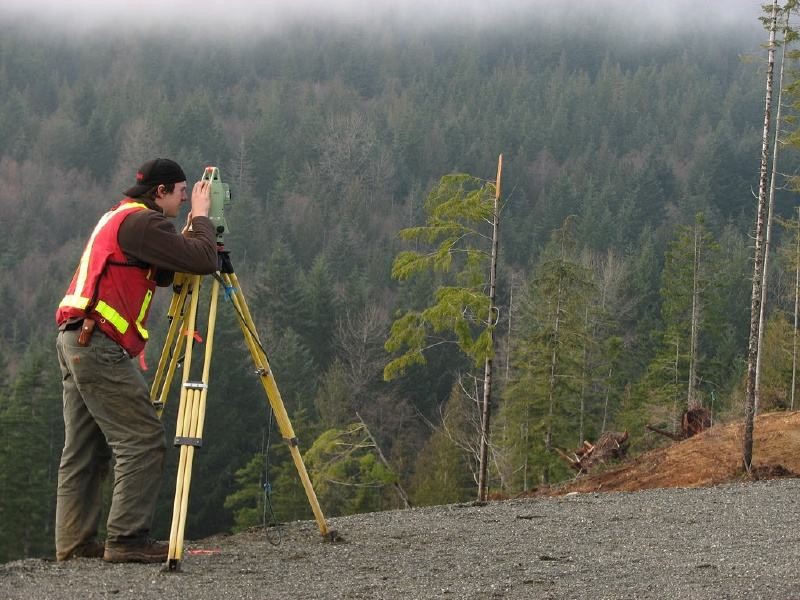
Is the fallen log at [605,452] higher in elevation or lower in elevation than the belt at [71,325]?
lower

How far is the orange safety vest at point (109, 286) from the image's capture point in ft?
21.7

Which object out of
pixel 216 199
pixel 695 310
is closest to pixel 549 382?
pixel 695 310

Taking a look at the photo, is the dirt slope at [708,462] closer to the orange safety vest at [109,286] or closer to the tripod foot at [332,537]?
the tripod foot at [332,537]

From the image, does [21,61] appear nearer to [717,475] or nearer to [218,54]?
[218,54]

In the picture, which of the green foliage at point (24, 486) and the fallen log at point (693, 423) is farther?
the green foliage at point (24, 486)

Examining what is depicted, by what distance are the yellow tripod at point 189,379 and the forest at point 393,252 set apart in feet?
1.93

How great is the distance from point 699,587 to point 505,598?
117cm

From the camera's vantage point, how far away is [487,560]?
7.28 metres

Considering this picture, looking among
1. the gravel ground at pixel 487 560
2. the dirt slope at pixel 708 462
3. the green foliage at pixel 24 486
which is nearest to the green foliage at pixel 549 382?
the dirt slope at pixel 708 462

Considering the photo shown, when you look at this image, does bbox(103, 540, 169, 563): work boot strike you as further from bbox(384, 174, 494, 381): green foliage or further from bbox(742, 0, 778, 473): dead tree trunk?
bbox(384, 174, 494, 381): green foliage

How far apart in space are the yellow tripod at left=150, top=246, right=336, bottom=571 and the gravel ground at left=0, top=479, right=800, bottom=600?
0.36 metres

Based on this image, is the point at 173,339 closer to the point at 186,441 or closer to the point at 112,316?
the point at 112,316

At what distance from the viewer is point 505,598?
6.18 m

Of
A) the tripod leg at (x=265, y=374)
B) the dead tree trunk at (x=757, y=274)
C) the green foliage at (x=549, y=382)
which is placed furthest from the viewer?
the green foliage at (x=549, y=382)
